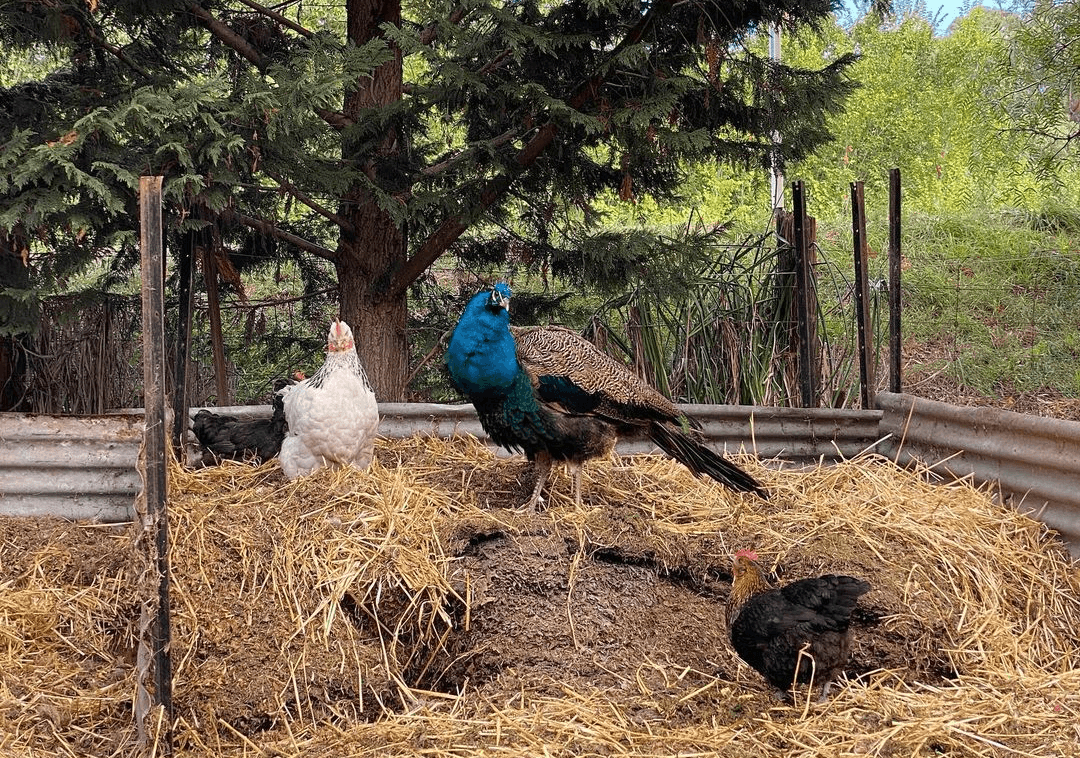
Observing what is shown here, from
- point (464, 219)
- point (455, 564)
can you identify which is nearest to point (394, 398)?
point (464, 219)

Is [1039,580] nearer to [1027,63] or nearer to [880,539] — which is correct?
[880,539]

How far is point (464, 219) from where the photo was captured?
224 inches

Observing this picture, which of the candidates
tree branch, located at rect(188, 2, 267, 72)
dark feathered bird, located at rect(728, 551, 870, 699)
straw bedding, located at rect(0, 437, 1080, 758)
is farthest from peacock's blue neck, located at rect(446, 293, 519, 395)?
tree branch, located at rect(188, 2, 267, 72)

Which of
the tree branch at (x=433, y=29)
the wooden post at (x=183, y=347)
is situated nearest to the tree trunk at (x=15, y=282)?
the wooden post at (x=183, y=347)

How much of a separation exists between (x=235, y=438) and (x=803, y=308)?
325cm

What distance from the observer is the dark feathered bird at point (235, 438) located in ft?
17.5

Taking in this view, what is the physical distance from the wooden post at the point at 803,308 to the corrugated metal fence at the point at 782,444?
315 mm

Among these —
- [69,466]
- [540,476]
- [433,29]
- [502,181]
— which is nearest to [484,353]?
[540,476]

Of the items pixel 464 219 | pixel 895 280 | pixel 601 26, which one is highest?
pixel 601 26

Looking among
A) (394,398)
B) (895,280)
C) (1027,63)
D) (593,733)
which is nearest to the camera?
(593,733)

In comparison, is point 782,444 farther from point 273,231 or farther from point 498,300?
point 273,231

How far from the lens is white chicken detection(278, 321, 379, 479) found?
4.86 m

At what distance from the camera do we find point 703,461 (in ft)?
16.2

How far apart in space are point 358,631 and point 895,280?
3578 millimetres
